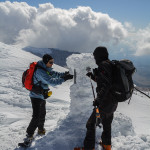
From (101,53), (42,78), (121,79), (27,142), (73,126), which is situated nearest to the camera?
(121,79)

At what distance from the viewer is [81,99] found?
5.68m

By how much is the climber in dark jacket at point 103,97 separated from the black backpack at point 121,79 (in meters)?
0.13

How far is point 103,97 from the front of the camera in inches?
126

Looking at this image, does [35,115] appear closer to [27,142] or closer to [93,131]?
[27,142]

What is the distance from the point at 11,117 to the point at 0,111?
87 cm

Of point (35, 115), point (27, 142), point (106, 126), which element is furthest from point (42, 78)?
point (106, 126)

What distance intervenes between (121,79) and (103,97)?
490mm

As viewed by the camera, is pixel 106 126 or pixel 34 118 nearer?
pixel 106 126

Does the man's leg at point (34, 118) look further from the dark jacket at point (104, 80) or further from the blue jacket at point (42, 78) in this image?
the dark jacket at point (104, 80)

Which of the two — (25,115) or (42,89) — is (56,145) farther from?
(25,115)

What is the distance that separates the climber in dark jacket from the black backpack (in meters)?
0.13

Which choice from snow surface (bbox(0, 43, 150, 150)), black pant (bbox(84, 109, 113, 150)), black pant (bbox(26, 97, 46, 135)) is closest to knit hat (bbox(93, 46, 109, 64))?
black pant (bbox(84, 109, 113, 150))

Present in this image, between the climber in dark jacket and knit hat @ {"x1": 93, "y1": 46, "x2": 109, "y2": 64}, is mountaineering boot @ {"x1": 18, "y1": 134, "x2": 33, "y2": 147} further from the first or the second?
knit hat @ {"x1": 93, "y1": 46, "x2": 109, "y2": 64}

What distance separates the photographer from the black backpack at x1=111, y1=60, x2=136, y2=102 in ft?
10.5
